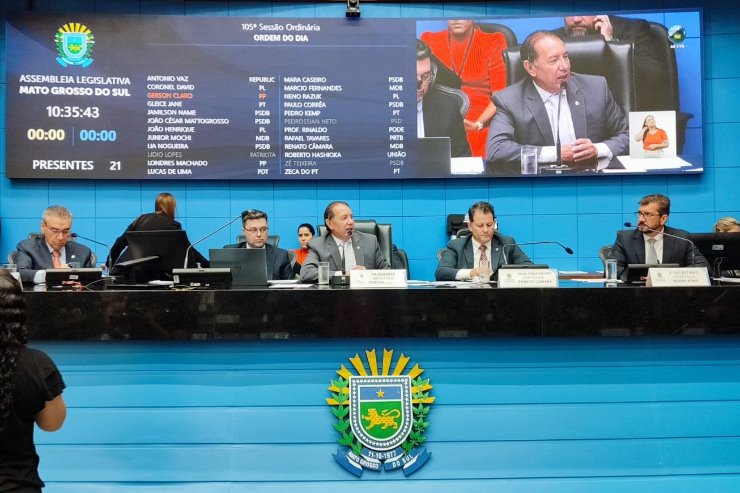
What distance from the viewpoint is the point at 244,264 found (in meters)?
3.03

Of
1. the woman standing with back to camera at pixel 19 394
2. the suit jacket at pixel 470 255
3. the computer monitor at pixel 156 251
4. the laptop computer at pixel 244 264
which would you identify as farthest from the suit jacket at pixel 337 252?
the woman standing with back to camera at pixel 19 394

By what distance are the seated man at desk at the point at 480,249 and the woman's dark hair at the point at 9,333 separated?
2610mm

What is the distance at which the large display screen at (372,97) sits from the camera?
5.09m

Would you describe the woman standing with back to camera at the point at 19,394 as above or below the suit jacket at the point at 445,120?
below

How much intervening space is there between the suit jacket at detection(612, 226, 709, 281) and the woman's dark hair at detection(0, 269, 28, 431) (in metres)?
3.04

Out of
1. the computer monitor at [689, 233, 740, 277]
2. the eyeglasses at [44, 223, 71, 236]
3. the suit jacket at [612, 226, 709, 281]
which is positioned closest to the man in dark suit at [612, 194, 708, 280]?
the suit jacket at [612, 226, 709, 281]

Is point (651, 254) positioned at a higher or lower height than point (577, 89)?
lower

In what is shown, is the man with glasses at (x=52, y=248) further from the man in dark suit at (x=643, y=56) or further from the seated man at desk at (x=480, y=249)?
the man in dark suit at (x=643, y=56)

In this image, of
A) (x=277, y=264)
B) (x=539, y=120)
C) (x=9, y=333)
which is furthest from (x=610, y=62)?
(x=9, y=333)

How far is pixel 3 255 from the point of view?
5.18m

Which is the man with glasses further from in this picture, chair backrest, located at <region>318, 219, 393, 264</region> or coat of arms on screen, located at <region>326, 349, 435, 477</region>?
coat of arms on screen, located at <region>326, 349, 435, 477</region>

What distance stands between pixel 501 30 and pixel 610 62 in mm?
902

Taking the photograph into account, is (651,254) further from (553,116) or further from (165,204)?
(165,204)

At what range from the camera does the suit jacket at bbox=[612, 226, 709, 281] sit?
11.8 feet
